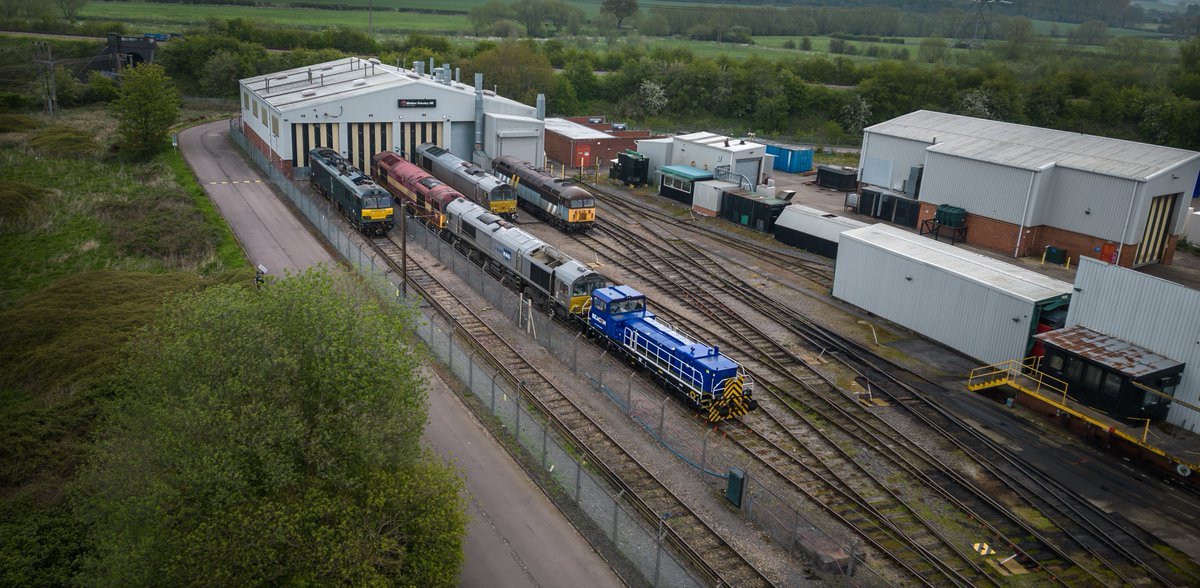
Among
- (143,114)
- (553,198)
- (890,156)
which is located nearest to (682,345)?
(553,198)

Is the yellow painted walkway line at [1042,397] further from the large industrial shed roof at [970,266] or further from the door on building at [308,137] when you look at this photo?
the door on building at [308,137]

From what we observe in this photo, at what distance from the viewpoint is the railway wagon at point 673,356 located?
107ft

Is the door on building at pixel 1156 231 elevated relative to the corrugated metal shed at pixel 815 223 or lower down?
elevated

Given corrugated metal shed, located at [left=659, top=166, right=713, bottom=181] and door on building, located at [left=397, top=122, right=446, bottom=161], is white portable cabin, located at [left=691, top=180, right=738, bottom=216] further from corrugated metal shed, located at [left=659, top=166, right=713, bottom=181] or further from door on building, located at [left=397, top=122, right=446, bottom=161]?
door on building, located at [left=397, top=122, right=446, bottom=161]

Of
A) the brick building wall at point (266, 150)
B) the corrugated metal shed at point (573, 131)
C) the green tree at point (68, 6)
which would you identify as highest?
the green tree at point (68, 6)

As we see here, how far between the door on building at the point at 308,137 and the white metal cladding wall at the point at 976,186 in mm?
46241

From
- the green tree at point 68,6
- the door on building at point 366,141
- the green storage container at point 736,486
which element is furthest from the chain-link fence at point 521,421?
the green tree at point 68,6

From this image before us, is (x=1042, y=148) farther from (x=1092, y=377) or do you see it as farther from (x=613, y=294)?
(x=613, y=294)

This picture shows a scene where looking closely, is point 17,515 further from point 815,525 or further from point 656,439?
point 815,525

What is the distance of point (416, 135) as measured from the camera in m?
69.8

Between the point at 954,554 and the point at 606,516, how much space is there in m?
11.0

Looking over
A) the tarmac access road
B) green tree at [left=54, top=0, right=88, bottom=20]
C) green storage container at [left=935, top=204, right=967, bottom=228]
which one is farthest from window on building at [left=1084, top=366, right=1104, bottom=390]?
green tree at [left=54, top=0, right=88, bottom=20]

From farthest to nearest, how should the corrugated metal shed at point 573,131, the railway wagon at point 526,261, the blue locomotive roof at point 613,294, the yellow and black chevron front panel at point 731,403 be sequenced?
the corrugated metal shed at point 573,131 < the railway wagon at point 526,261 < the blue locomotive roof at point 613,294 < the yellow and black chevron front panel at point 731,403

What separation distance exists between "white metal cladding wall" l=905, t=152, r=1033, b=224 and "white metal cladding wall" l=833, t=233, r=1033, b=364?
681 inches
